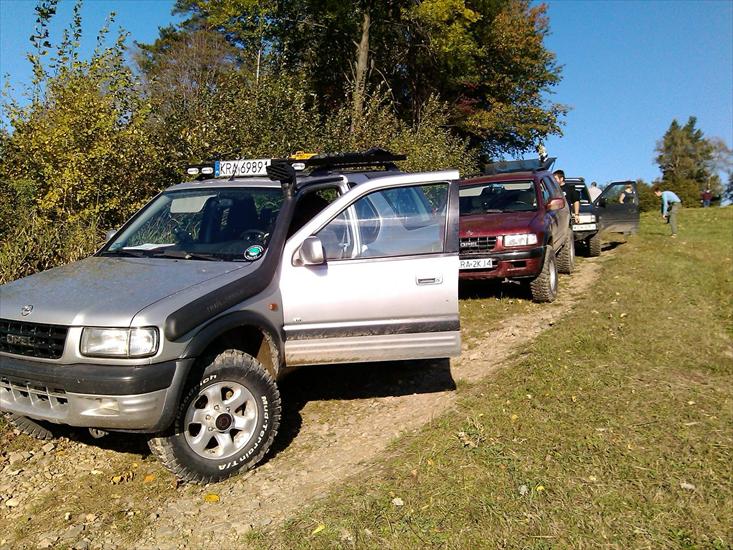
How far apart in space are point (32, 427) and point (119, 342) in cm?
158

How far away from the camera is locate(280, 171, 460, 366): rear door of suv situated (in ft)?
14.7

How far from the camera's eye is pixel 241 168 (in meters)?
5.44

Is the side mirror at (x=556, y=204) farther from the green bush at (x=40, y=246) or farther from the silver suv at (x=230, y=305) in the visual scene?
the green bush at (x=40, y=246)

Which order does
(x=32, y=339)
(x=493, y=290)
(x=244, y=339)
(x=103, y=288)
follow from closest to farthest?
(x=32, y=339) < (x=103, y=288) < (x=244, y=339) < (x=493, y=290)

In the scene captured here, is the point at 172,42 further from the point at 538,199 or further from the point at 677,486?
the point at 677,486

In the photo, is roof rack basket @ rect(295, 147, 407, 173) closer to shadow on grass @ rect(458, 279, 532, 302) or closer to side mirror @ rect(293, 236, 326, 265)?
side mirror @ rect(293, 236, 326, 265)

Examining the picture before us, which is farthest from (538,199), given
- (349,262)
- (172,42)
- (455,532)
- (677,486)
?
(172,42)

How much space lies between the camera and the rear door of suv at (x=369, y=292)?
4473 millimetres

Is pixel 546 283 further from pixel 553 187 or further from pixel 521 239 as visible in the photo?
pixel 553 187

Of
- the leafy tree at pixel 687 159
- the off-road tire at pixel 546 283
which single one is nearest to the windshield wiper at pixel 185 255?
the off-road tire at pixel 546 283

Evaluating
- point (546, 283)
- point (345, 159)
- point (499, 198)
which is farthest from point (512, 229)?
point (345, 159)

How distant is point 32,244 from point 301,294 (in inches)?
130

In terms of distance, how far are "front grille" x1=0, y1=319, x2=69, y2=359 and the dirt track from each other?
965 millimetres

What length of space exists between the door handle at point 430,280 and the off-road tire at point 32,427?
Answer: 9.49 ft
